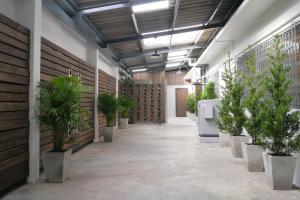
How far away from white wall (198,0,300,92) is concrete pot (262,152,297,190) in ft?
7.83

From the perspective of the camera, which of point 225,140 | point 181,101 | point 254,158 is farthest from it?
point 181,101

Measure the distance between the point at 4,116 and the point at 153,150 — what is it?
3790mm

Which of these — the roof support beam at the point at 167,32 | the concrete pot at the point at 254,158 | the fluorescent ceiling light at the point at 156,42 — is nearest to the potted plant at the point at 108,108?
the roof support beam at the point at 167,32

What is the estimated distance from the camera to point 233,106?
5.52 meters

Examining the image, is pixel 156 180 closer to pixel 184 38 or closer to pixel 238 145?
pixel 238 145

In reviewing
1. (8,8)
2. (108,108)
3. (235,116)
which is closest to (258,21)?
(235,116)

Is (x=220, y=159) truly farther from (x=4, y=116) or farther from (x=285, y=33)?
(x=4, y=116)

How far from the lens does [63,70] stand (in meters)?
5.30

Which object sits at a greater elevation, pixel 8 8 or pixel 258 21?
pixel 258 21

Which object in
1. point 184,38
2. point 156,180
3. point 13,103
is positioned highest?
point 184,38

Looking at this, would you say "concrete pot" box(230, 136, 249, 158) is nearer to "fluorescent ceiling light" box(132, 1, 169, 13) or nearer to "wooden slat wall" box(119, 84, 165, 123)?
"fluorescent ceiling light" box(132, 1, 169, 13)

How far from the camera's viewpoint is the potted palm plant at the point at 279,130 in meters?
3.38

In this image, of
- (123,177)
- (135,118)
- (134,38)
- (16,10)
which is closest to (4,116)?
(16,10)

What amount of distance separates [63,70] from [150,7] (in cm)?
244
